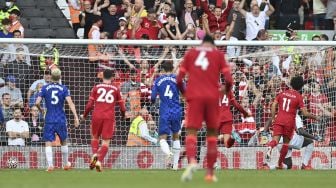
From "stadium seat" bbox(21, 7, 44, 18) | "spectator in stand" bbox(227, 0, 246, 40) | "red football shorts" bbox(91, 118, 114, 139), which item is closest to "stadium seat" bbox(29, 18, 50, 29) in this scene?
"stadium seat" bbox(21, 7, 44, 18)

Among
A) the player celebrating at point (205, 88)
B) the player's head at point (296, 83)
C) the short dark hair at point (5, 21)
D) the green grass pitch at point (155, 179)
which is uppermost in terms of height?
the short dark hair at point (5, 21)

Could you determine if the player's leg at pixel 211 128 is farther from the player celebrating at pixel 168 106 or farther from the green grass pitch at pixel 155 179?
the player celebrating at pixel 168 106

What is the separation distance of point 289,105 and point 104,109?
163 inches

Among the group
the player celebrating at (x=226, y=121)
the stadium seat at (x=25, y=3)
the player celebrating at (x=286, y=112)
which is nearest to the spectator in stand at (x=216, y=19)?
the stadium seat at (x=25, y=3)

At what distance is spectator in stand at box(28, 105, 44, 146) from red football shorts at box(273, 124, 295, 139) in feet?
17.6

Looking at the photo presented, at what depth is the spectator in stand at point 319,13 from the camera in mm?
30328

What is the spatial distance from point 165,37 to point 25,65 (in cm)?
448

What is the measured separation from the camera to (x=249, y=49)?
25.6m

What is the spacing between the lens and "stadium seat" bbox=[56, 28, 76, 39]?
28.0 metres

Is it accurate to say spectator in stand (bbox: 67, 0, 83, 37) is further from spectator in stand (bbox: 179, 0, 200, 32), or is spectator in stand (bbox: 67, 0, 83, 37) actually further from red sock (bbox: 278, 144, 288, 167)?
red sock (bbox: 278, 144, 288, 167)

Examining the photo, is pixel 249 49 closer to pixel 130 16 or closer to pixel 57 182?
pixel 130 16

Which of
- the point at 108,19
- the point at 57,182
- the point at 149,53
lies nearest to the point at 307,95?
the point at 149,53

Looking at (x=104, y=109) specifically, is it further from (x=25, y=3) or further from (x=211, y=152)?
(x=25, y=3)

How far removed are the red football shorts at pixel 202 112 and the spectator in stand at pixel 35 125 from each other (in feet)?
27.5
